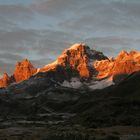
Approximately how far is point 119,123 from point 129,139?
72.6m

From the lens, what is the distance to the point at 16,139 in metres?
102

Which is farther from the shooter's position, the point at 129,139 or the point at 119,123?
the point at 119,123

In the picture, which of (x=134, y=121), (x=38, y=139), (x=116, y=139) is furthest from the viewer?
(x=134, y=121)

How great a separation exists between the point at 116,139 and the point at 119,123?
245 ft

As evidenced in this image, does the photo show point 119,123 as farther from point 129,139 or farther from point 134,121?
point 129,139

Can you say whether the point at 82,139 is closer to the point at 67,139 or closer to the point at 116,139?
the point at 67,139

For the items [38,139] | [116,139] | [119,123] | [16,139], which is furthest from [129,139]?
[119,123]

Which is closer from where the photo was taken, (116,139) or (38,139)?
(116,139)

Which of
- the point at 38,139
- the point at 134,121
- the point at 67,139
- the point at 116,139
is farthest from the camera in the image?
the point at 134,121

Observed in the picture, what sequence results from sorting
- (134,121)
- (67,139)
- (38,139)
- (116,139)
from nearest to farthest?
(67,139)
(116,139)
(38,139)
(134,121)

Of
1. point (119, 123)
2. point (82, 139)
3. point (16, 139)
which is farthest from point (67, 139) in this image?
point (119, 123)

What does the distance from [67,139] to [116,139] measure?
12.1 meters

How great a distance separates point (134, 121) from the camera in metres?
164

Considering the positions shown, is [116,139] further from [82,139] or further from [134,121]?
[134,121]
